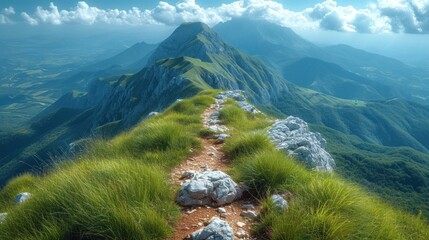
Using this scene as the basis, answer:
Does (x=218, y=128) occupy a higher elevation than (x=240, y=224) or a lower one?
lower

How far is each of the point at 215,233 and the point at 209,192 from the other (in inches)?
75.0

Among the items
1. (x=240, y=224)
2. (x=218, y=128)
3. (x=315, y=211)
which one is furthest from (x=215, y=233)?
(x=218, y=128)

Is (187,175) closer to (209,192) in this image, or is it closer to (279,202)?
(209,192)

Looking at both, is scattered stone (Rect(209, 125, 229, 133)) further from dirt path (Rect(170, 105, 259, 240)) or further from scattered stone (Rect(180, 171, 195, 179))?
scattered stone (Rect(180, 171, 195, 179))

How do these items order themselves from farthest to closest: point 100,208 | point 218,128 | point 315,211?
1. point 218,128
2. point 315,211
3. point 100,208

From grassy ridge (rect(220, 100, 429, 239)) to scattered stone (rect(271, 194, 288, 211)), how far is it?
109 millimetres

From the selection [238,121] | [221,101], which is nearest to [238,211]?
[238,121]

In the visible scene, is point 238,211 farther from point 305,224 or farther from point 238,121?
point 238,121

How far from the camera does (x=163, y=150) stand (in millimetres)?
10719

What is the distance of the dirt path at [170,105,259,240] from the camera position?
6.40 m

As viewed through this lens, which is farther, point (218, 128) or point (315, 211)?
point (218, 128)

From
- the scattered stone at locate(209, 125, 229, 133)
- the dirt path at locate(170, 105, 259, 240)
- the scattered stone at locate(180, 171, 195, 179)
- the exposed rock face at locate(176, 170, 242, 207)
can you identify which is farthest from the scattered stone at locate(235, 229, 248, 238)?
the scattered stone at locate(209, 125, 229, 133)

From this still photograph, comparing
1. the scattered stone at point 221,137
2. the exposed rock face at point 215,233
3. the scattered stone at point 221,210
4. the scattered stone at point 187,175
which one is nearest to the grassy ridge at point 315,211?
the exposed rock face at point 215,233

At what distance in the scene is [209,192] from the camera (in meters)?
7.67
